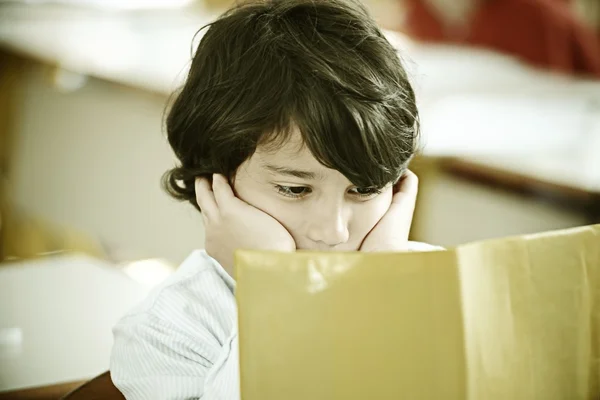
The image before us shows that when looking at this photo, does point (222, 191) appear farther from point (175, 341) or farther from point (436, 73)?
point (436, 73)

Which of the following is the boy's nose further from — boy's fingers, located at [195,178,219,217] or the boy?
boy's fingers, located at [195,178,219,217]

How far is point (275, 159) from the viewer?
0.67m

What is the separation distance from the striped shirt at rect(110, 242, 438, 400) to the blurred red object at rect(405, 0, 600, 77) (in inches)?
98.3

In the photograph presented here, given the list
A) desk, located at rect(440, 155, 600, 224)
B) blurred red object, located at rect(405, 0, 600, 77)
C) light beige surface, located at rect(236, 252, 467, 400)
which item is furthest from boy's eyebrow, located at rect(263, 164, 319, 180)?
blurred red object, located at rect(405, 0, 600, 77)

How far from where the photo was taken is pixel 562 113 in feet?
7.43

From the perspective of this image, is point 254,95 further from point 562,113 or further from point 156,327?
point 562,113

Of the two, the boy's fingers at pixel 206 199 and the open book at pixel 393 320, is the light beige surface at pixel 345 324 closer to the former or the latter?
the open book at pixel 393 320

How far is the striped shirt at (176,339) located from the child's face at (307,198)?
10 centimetres

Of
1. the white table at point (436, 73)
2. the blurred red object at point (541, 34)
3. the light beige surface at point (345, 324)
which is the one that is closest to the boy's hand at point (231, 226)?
the light beige surface at point (345, 324)

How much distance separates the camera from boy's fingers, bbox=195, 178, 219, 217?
28.5 inches

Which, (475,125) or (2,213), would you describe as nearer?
(475,125)

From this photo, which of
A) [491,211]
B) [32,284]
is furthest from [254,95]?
[491,211]

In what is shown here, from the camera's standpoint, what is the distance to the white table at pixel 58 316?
0.90 m

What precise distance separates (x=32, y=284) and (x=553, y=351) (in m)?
0.83
